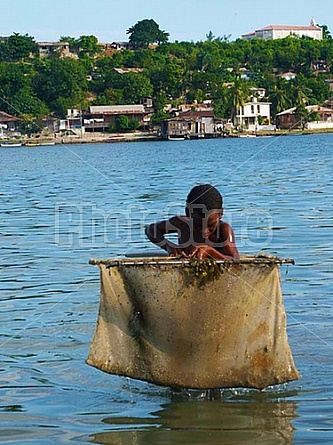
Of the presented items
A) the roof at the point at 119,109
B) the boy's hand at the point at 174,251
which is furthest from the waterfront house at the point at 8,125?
the boy's hand at the point at 174,251

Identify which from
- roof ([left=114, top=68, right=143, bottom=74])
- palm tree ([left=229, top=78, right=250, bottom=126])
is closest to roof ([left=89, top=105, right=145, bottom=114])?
palm tree ([left=229, top=78, right=250, bottom=126])

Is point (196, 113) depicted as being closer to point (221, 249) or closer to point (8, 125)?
point (8, 125)

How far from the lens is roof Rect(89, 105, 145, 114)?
14312 centimetres

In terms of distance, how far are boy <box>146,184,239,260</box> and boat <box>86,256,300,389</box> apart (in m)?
0.33

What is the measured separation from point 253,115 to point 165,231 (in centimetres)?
13940

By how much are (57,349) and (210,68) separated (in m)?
165

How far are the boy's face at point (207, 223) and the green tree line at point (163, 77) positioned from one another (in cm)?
13713

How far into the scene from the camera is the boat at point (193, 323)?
8180 millimetres

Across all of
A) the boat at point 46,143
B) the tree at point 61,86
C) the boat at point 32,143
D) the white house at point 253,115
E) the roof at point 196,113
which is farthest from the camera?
the tree at point 61,86

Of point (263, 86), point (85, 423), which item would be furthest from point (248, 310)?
point (263, 86)

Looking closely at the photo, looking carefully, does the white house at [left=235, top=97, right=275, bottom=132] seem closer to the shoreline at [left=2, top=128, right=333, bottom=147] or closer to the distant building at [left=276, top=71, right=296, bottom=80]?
the shoreline at [left=2, top=128, right=333, bottom=147]

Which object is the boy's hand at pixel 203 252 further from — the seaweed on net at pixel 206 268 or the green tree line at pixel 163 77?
the green tree line at pixel 163 77

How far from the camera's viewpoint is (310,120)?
5832 inches

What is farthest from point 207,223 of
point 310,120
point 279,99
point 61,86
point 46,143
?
point 61,86
